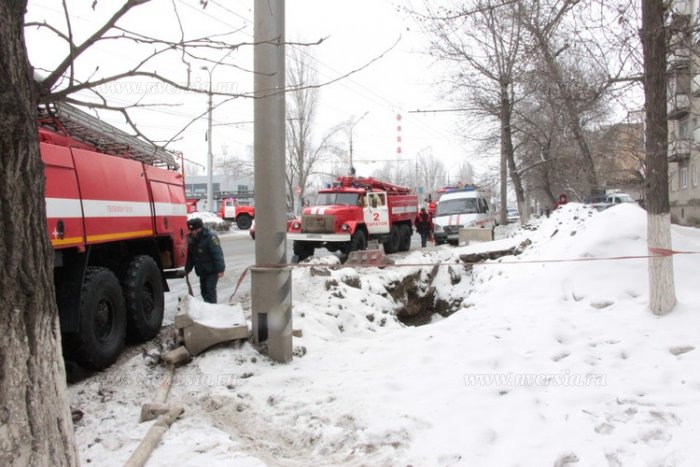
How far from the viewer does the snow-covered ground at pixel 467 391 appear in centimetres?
339

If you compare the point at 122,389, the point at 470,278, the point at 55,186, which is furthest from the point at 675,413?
the point at 470,278

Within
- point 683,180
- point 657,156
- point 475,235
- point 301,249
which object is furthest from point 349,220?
point 683,180

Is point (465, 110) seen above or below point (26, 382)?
above

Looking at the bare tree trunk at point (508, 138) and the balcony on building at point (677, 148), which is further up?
the bare tree trunk at point (508, 138)

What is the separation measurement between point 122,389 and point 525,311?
13.9ft

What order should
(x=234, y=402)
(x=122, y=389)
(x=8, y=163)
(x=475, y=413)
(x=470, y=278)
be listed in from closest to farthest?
1. (x=8, y=163)
2. (x=475, y=413)
3. (x=234, y=402)
4. (x=122, y=389)
5. (x=470, y=278)

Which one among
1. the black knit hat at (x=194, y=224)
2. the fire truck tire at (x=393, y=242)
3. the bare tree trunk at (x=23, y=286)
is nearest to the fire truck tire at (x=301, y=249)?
the fire truck tire at (x=393, y=242)

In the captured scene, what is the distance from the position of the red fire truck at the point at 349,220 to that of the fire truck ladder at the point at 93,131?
336 inches

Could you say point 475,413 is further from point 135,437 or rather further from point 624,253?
point 624,253

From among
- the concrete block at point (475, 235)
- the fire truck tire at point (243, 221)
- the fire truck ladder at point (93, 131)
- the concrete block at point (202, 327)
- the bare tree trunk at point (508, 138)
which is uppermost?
the bare tree trunk at point (508, 138)

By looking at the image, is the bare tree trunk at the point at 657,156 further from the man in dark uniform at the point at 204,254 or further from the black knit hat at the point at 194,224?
the black knit hat at the point at 194,224

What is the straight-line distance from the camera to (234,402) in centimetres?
446

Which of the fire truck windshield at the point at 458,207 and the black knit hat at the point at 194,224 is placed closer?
the black knit hat at the point at 194,224

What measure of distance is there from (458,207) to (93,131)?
17852 mm
